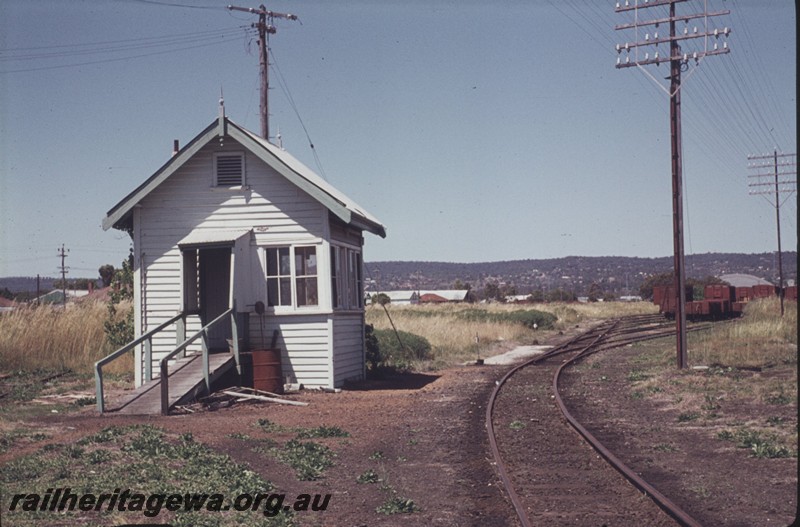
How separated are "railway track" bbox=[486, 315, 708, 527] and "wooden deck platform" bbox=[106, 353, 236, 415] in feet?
17.2

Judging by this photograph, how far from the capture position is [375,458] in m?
10.3

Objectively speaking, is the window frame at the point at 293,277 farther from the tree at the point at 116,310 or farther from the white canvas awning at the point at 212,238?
the tree at the point at 116,310

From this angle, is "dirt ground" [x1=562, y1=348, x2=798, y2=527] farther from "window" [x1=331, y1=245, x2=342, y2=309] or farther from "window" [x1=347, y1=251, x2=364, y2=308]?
"window" [x1=347, y1=251, x2=364, y2=308]

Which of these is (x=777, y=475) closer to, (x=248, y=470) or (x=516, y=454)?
(x=516, y=454)

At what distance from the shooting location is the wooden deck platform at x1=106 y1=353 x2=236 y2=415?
14.2 m

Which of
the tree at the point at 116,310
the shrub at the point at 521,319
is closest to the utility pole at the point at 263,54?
the tree at the point at 116,310

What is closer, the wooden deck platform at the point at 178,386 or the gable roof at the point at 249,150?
the wooden deck platform at the point at 178,386

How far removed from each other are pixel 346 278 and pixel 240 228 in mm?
2964

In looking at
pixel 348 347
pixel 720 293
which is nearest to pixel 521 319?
pixel 720 293

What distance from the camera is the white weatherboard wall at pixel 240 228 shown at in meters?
17.7

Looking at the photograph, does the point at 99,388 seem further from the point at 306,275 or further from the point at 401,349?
the point at 401,349

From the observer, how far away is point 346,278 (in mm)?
19625

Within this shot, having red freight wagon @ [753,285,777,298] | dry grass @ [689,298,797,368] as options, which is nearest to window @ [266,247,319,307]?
dry grass @ [689,298,797,368]

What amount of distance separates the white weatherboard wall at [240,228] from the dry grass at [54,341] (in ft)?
15.8
